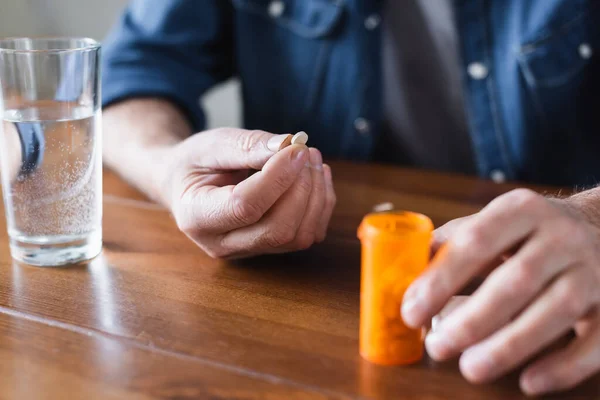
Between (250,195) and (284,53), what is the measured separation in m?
0.73

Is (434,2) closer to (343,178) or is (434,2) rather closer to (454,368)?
(343,178)

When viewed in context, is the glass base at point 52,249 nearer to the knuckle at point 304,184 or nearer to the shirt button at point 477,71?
the knuckle at point 304,184

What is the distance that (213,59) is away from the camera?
1391 mm

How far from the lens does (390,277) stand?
0.54 m

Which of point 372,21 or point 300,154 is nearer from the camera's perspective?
point 300,154

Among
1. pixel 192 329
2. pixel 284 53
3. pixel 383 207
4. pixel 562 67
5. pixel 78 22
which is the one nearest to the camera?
pixel 192 329

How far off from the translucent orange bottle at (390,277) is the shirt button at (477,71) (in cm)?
74

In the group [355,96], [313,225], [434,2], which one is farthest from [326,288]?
[434,2]

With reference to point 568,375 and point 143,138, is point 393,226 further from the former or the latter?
point 143,138

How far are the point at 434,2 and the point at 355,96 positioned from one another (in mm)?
230

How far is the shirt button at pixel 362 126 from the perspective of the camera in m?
1.31

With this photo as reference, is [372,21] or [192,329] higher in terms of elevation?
[372,21]

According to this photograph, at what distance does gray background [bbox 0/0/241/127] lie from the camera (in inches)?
92.5

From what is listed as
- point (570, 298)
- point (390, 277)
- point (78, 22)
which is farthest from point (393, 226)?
point (78, 22)
